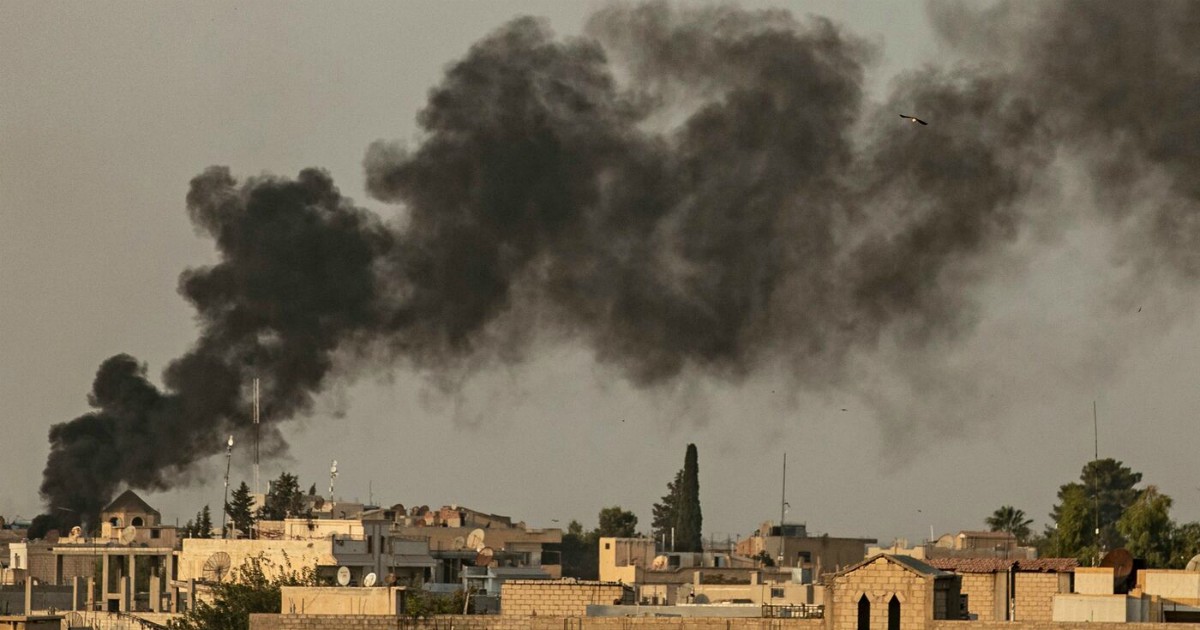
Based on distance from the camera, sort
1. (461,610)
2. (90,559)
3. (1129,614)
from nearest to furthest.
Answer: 1. (1129,614)
2. (461,610)
3. (90,559)

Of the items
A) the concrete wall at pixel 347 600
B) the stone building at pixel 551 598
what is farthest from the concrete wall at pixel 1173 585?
the concrete wall at pixel 347 600

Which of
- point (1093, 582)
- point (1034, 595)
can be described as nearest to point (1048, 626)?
point (1093, 582)

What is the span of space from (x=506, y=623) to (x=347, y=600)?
16.2ft

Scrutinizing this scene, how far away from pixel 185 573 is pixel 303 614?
46735mm

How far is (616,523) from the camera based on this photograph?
548 feet

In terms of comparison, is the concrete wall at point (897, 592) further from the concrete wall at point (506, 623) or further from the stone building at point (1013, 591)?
the stone building at point (1013, 591)

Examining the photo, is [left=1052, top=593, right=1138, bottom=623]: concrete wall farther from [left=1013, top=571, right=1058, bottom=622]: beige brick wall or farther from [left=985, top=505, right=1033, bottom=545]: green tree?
[left=985, top=505, right=1033, bottom=545]: green tree

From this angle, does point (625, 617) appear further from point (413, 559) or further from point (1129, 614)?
point (413, 559)

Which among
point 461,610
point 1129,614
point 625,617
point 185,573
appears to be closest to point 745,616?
point 625,617

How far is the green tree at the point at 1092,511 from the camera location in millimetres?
104125

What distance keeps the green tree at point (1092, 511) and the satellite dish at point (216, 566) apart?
96.0 ft

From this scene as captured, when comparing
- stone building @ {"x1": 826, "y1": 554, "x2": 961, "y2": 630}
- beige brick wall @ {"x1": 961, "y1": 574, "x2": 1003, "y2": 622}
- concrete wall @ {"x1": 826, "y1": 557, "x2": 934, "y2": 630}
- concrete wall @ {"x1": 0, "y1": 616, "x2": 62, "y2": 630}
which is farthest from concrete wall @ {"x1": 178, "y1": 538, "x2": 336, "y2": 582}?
concrete wall @ {"x1": 826, "y1": 557, "x2": 934, "y2": 630}

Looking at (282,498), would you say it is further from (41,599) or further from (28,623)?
(28,623)

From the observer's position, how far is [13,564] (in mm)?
119750
